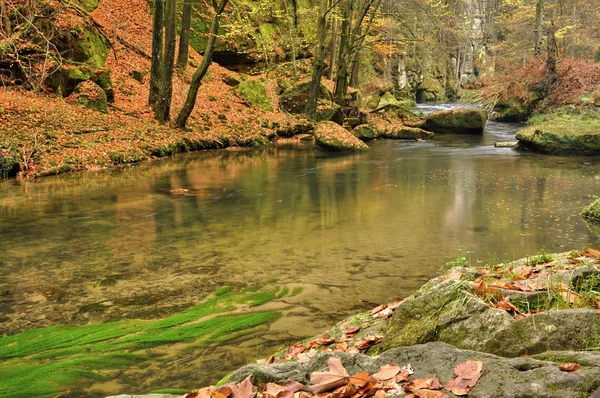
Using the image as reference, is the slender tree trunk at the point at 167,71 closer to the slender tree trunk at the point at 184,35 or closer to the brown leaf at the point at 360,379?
the slender tree trunk at the point at 184,35

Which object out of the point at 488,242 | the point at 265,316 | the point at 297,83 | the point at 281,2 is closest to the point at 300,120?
the point at 297,83

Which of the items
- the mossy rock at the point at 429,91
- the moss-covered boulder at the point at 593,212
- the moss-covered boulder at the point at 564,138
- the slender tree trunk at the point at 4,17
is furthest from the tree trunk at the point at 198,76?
the mossy rock at the point at 429,91

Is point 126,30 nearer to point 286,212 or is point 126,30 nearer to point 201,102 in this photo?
point 201,102

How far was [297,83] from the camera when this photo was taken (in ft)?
81.3

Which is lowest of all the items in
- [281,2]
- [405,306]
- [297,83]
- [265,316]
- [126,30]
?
[265,316]

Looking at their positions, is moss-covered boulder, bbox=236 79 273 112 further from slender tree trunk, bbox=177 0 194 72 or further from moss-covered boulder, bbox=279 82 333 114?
slender tree trunk, bbox=177 0 194 72

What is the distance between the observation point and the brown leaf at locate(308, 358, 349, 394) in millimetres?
2295

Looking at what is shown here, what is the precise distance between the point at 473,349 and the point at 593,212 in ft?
23.9

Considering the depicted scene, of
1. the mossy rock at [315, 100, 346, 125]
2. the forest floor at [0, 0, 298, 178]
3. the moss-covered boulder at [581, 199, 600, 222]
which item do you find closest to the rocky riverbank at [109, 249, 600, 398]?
the moss-covered boulder at [581, 199, 600, 222]

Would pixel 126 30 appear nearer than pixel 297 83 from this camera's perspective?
Yes

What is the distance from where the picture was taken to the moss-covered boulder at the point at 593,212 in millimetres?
8531

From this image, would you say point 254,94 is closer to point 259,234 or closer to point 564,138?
point 564,138

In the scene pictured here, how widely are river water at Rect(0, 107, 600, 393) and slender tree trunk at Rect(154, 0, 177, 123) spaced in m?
3.86

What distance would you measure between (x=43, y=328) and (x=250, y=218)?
491cm
